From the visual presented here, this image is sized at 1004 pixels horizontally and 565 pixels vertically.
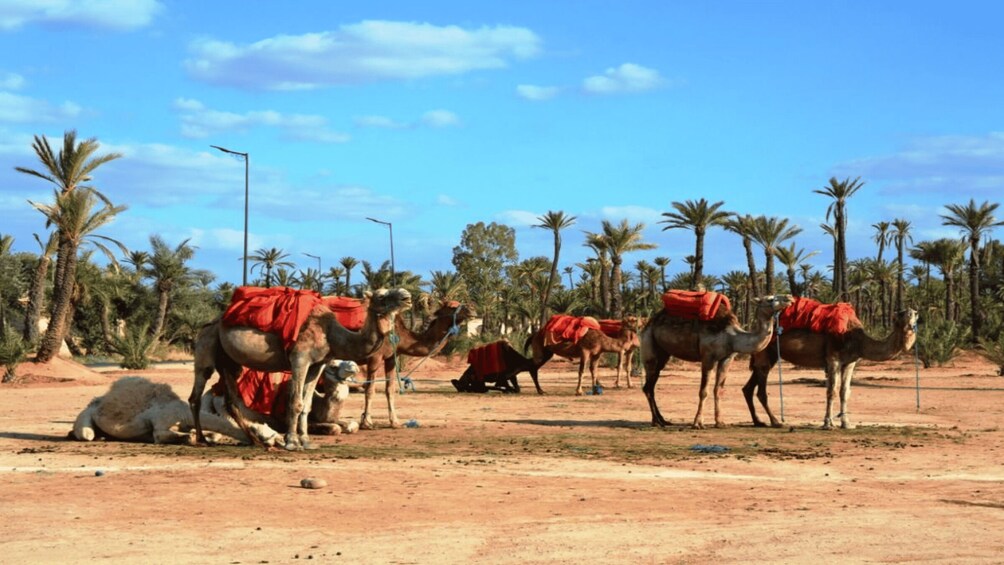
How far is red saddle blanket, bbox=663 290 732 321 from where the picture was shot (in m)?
19.5

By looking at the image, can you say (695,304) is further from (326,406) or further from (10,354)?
(10,354)

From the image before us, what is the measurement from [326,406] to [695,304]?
20.9 feet

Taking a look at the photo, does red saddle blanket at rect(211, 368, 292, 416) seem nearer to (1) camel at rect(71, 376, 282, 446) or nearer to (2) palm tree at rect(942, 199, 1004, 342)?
(1) camel at rect(71, 376, 282, 446)

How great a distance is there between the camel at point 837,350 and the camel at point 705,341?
838 millimetres

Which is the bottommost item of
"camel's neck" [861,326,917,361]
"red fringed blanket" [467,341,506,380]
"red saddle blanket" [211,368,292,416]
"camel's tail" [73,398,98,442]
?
"camel's tail" [73,398,98,442]

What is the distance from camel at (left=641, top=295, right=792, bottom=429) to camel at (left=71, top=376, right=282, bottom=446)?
742cm

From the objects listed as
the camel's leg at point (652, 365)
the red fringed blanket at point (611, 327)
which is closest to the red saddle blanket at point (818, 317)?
the camel's leg at point (652, 365)

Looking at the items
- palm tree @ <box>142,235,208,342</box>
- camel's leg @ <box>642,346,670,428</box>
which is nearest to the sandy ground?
camel's leg @ <box>642,346,670,428</box>

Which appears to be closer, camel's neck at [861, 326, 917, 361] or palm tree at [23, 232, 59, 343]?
camel's neck at [861, 326, 917, 361]

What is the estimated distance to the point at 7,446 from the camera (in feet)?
52.4

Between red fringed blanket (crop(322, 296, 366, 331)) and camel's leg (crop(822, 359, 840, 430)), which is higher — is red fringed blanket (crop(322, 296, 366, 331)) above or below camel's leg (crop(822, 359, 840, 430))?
above

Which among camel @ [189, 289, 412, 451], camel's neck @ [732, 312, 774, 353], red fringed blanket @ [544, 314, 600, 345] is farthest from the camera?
red fringed blanket @ [544, 314, 600, 345]

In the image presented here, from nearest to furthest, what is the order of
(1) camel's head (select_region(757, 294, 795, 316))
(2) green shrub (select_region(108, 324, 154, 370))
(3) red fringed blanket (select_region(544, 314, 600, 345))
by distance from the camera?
(1) camel's head (select_region(757, 294, 795, 316))
(3) red fringed blanket (select_region(544, 314, 600, 345))
(2) green shrub (select_region(108, 324, 154, 370))

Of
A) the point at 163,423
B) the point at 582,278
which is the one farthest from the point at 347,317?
the point at 582,278
